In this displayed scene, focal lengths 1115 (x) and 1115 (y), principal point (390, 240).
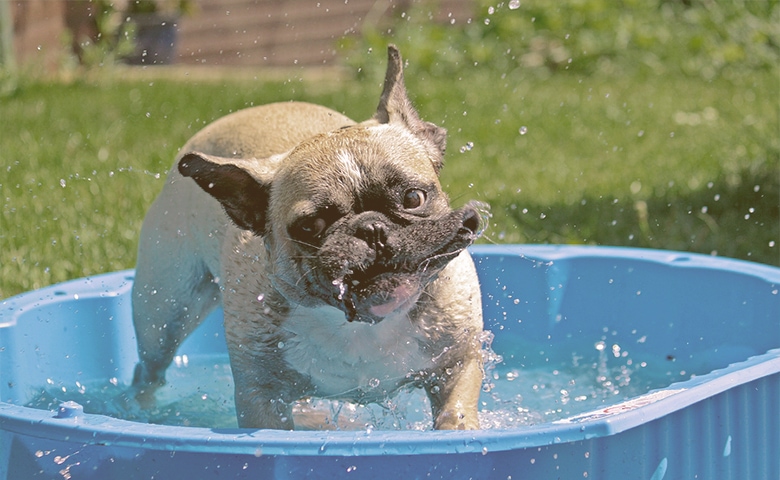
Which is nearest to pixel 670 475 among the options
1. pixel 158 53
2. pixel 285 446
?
pixel 285 446

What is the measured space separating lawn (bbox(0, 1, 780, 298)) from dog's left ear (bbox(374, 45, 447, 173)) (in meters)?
0.40

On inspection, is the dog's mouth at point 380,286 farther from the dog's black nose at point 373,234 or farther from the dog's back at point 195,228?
the dog's back at point 195,228

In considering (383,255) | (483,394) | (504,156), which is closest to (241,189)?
(383,255)

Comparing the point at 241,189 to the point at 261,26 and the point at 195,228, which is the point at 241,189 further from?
the point at 261,26

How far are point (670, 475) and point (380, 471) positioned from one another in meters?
0.78

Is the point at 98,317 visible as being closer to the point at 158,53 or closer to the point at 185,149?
the point at 185,149

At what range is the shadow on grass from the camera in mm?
5656

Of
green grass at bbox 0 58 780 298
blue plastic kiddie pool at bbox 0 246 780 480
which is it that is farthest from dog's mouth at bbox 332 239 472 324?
green grass at bbox 0 58 780 298

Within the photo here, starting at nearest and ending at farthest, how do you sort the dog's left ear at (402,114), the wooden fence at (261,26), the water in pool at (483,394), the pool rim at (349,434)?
the pool rim at (349,434) < the dog's left ear at (402,114) < the water in pool at (483,394) < the wooden fence at (261,26)

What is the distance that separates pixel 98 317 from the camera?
426 centimetres

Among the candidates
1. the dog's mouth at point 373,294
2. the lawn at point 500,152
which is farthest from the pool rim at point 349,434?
the lawn at point 500,152

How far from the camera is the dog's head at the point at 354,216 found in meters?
2.68

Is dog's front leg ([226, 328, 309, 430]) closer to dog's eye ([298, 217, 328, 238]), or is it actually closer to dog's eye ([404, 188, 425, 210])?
dog's eye ([298, 217, 328, 238])

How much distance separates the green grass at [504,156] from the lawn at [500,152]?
0.05 feet
